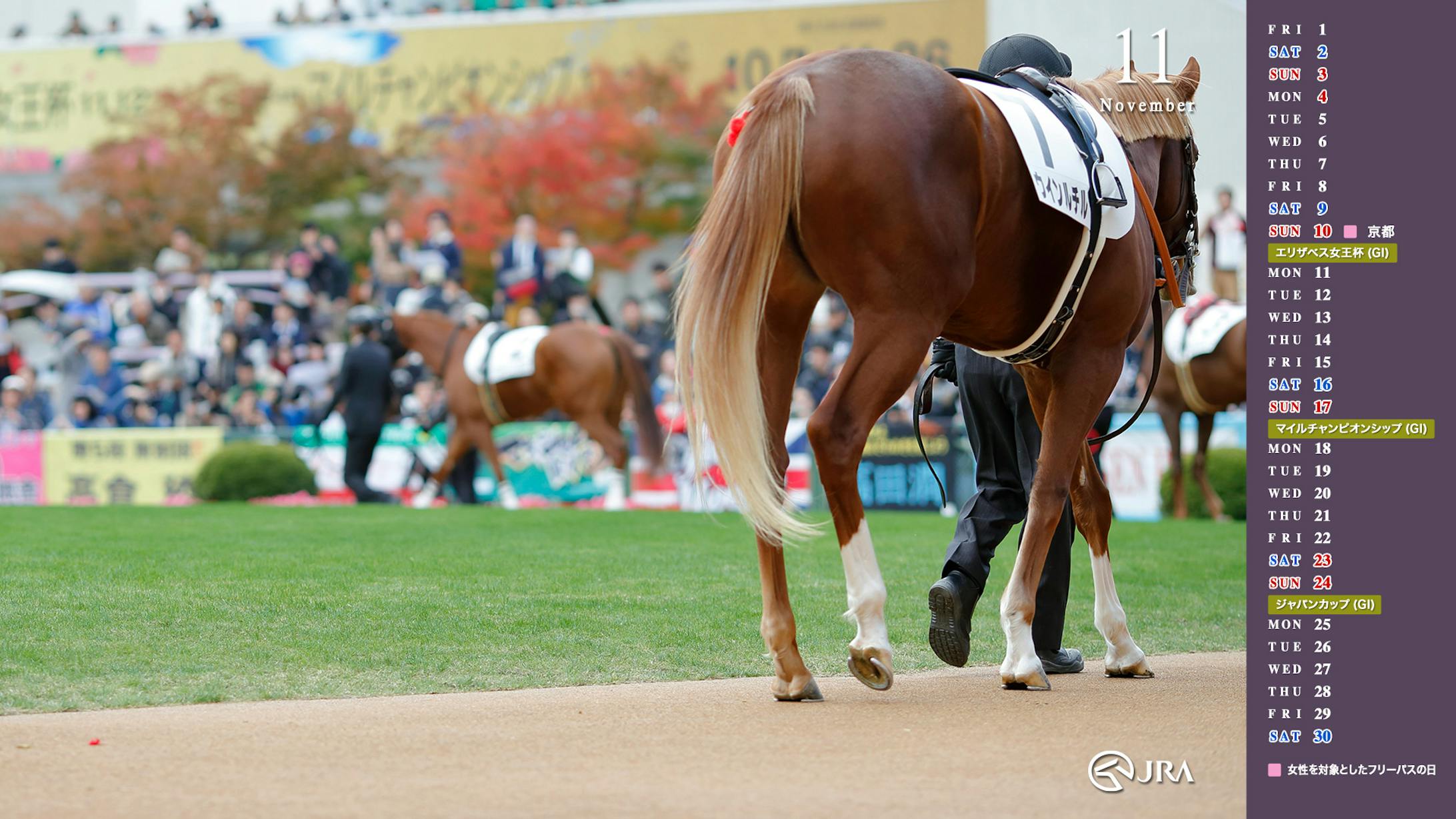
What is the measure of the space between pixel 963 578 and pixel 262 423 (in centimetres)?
1641

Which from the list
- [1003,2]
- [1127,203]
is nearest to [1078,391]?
[1127,203]

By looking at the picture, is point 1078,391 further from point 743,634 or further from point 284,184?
point 284,184

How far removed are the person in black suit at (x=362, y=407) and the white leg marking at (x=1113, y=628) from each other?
12.0 metres

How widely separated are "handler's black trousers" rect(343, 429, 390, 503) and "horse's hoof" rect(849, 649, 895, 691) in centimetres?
1249

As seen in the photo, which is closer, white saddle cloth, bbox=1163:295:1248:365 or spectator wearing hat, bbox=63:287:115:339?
white saddle cloth, bbox=1163:295:1248:365

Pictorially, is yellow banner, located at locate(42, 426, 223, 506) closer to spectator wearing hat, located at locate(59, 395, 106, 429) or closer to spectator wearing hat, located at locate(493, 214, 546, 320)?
spectator wearing hat, located at locate(59, 395, 106, 429)

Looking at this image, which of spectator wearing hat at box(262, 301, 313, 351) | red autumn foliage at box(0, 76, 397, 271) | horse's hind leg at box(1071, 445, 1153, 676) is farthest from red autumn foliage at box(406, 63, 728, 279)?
horse's hind leg at box(1071, 445, 1153, 676)

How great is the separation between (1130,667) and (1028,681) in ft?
2.02

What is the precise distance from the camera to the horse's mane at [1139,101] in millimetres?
5637

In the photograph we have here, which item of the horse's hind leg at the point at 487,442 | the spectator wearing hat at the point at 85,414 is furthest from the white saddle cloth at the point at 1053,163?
the spectator wearing hat at the point at 85,414

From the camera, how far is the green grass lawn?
5297mm

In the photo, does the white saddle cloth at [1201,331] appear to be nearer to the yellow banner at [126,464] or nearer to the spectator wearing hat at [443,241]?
the spectator wearing hat at [443,241]

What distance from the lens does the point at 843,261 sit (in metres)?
4.49

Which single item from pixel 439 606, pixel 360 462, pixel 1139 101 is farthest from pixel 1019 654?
pixel 360 462
